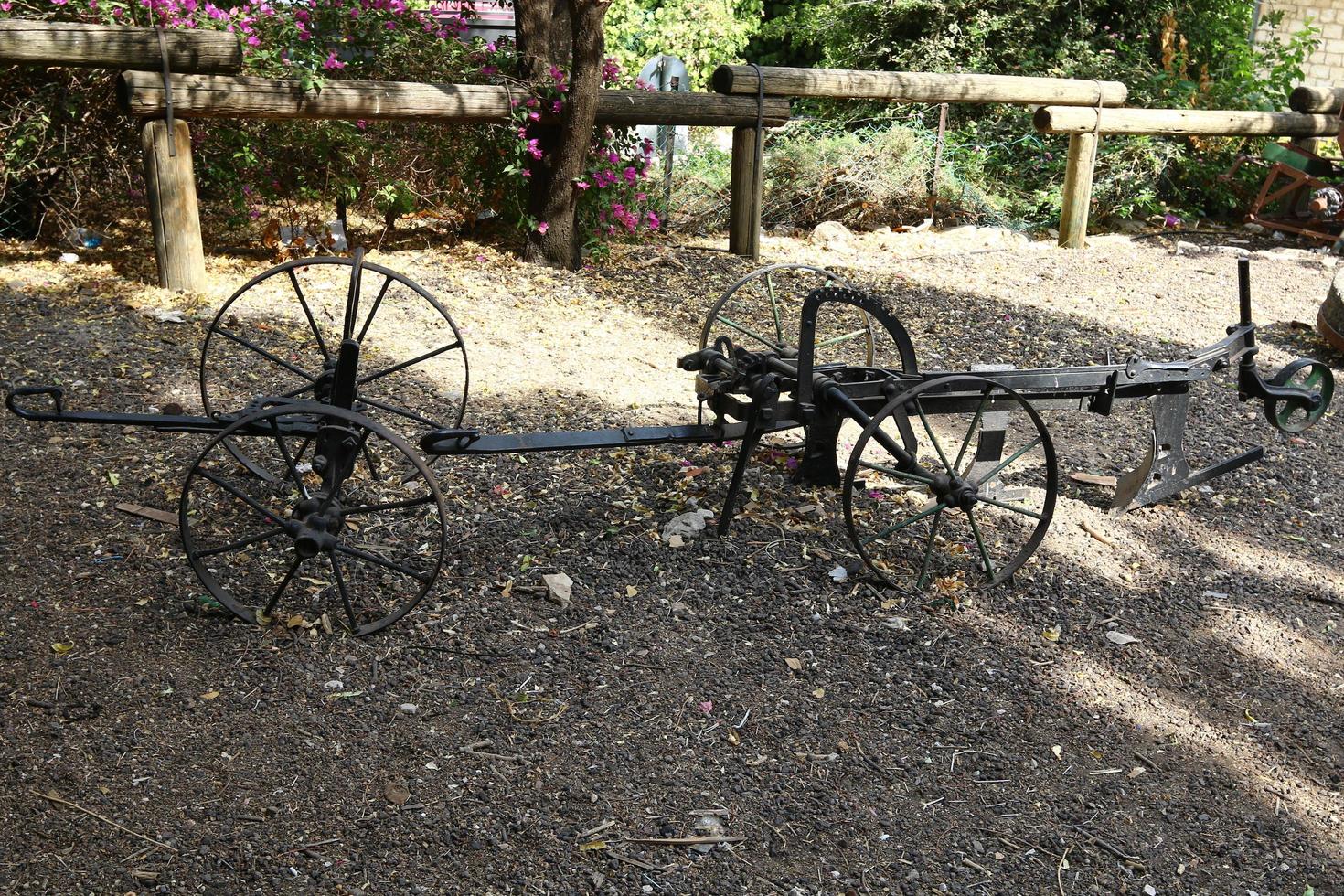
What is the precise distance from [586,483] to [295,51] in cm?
346

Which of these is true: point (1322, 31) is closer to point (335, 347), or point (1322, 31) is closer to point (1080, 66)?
point (1080, 66)

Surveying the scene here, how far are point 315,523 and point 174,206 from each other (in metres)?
3.31

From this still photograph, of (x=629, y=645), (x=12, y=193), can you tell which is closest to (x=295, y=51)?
(x=12, y=193)

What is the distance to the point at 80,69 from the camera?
20.1 feet

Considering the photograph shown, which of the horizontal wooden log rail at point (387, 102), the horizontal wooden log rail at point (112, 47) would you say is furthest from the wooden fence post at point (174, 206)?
the horizontal wooden log rail at point (112, 47)

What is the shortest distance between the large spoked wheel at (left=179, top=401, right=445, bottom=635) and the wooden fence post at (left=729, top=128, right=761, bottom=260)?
12.1 feet

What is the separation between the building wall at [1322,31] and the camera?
14.0 m

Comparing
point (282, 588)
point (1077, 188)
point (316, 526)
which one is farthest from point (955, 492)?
point (1077, 188)

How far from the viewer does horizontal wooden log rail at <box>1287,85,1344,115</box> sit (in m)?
10.1

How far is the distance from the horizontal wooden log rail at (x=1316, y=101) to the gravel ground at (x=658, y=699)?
261 inches

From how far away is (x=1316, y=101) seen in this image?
10133mm

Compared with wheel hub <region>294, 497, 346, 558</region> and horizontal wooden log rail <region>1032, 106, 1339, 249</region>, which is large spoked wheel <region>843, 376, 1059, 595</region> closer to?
wheel hub <region>294, 497, 346, 558</region>

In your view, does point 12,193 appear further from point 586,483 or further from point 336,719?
point 336,719

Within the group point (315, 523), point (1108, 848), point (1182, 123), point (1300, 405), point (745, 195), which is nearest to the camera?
point (1108, 848)
